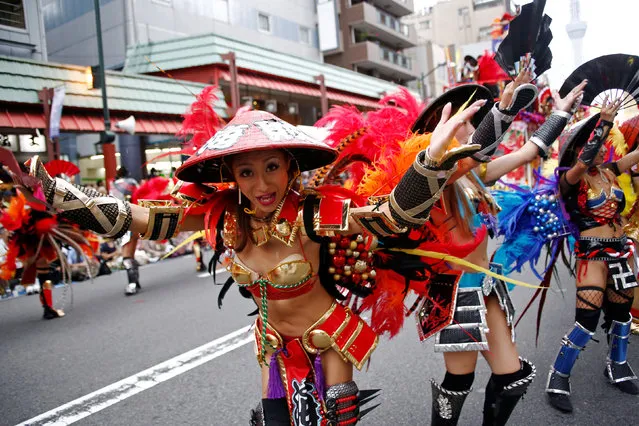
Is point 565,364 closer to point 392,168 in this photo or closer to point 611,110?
point 611,110

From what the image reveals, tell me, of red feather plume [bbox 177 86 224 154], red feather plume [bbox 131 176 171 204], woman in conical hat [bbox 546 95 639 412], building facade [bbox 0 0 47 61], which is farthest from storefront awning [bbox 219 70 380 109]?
red feather plume [bbox 177 86 224 154]

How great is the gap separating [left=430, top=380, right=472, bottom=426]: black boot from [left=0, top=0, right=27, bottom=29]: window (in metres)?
14.3

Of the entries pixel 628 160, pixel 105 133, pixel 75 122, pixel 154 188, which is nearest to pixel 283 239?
pixel 628 160

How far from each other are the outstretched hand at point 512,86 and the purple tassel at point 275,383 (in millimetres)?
1509

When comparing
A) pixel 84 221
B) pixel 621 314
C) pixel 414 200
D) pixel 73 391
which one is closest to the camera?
pixel 414 200

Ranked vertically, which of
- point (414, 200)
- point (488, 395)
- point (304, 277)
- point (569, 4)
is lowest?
point (488, 395)

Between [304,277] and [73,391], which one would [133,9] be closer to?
[73,391]

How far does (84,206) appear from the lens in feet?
6.47

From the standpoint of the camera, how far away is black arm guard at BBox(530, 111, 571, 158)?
8.95 feet

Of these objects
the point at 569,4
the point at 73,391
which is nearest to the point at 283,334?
the point at 569,4

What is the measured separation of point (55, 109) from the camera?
35.7 feet

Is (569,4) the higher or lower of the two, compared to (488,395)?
higher

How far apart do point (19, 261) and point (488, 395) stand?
17.9 feet

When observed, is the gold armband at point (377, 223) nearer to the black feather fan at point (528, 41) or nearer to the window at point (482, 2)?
the black feather fan at point (528, 41)
